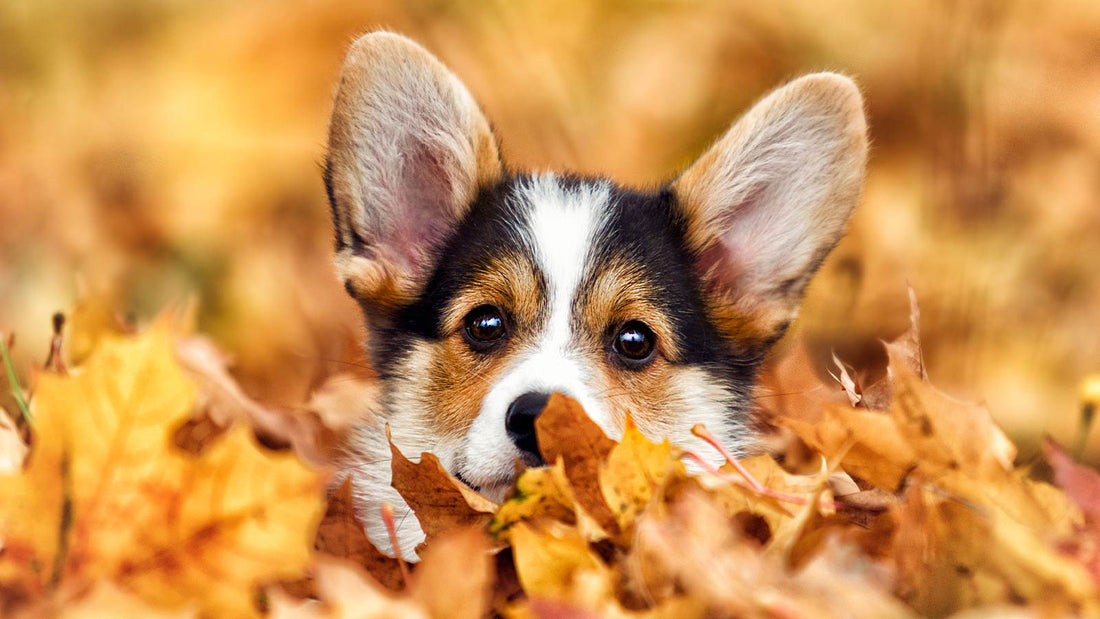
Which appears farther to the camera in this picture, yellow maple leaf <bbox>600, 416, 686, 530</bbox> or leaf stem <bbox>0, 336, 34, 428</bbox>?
leaf stem <bbox>0, 336, 34, 428</bbox>

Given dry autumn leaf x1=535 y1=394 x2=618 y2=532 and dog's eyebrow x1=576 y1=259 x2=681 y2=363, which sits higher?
dry autumn leaf x1=535 y1=394 x2=618 y2=532

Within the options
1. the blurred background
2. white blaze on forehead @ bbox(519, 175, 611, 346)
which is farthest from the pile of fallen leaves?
the blurred background

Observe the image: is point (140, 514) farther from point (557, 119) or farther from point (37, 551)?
point (557, 119)

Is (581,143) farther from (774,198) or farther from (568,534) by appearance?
(568,534)

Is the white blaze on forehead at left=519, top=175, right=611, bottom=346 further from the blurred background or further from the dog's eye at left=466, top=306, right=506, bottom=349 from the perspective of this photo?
the blurred background

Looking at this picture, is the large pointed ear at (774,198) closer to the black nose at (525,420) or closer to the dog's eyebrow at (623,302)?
the dog's eyebrow at (623,302)

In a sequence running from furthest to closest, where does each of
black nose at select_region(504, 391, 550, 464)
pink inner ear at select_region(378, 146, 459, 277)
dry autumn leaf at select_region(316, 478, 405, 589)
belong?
pink inner ear at select_region(378, 146, 459, 277) → black nose at select_region(504, 391, 550, 464) → dry autumn leaf at select_region(316, 478, 405, 589)

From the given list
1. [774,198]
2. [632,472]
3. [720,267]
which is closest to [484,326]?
[720,267]

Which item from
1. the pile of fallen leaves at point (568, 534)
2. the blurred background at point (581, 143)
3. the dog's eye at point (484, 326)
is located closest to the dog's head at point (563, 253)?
the dog's eye at point (484, 326)

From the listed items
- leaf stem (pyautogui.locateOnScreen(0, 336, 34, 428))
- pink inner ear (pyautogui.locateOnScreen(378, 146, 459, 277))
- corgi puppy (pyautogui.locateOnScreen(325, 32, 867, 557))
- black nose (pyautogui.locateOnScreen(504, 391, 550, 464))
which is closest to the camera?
leaf stem (pyautogui.locateOnScreen(0, 336, 34, 428))
